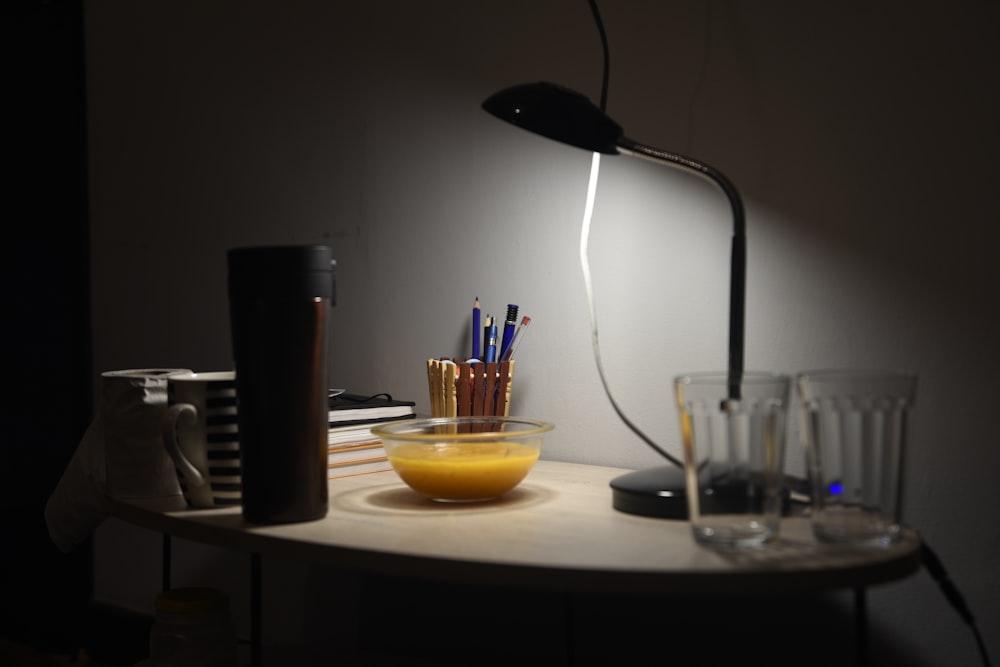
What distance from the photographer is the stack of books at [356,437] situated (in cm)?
113

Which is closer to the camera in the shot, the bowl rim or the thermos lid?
the thermos lid

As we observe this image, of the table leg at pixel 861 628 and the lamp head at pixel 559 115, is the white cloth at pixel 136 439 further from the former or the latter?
the table leg at pixel 861 628

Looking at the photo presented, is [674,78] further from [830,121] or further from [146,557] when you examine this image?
[146,557]

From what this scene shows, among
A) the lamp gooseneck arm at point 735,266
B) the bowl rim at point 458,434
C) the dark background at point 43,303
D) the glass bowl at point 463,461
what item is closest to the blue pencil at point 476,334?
the bowl rim at point 458,434

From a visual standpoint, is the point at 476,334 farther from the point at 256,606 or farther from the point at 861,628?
the point at 861,628

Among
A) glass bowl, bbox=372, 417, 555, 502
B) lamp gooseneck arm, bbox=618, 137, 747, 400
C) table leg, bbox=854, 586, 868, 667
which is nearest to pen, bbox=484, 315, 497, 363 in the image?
glass bowl, bbox=372, 417, 555, 502

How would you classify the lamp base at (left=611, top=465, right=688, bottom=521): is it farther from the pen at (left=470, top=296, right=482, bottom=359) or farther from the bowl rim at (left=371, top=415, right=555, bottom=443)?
the pen at (left=470, top=296, right=482, bottom=359)

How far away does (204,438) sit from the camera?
97 centimetres

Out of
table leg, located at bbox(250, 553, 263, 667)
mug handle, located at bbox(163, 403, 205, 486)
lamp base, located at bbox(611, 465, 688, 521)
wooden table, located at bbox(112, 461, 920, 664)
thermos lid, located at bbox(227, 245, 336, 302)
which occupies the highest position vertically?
thermos lid, located at bbox(227, 245, 336, 302)

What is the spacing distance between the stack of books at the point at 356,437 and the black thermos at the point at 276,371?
24 cm

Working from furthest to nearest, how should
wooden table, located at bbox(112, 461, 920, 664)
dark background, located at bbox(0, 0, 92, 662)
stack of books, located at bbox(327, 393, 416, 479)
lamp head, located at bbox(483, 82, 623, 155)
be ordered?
dark background, located at bbox(0, 0, 92, 662) < stack of books, located at bbox(327, 393, 416, 479) < lamp head, located at bbox(483, 82, 623, 155) < wooden table, located at bbox(112, 461, 920, 664)

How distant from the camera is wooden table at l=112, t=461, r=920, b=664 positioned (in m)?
0.69

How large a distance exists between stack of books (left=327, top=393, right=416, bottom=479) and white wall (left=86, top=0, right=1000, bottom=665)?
228 millimetres

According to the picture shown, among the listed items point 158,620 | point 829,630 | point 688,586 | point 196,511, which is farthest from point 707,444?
point 158,620
